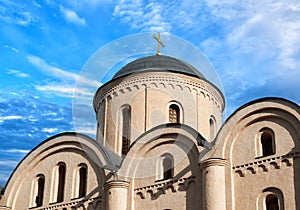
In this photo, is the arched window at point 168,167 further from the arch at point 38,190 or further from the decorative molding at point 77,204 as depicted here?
the arch at point 38,190

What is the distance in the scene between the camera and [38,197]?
20.7 meters

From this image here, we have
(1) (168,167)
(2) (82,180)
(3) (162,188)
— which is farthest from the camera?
(2) (82,180)

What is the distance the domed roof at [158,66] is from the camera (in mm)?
22359

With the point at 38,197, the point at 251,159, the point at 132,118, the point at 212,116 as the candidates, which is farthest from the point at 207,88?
the point at 38,197

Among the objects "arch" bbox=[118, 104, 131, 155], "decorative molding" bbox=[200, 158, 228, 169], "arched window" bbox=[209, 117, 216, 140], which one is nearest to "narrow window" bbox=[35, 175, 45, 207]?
"arch" bbox=[118, 104, 131, 155]

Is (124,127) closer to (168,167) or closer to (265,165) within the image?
(168,167)

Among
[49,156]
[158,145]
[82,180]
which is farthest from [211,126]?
[49,156]

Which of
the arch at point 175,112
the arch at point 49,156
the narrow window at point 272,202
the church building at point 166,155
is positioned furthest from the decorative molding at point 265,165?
the arch at point 175,112

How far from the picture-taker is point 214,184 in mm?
15938

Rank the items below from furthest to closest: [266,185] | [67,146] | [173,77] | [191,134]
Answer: [173,77] → [67,146] → [191,134] → [266,185]

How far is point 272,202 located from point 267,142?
1.93 m

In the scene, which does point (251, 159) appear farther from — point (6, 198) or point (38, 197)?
point (6, 198)

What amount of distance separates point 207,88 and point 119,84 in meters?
3.84

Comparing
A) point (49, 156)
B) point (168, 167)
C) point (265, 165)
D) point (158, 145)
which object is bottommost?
point (265, 165)
